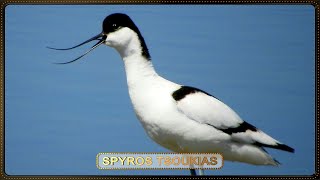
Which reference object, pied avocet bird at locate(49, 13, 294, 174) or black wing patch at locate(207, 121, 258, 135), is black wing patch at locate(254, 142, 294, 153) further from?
black wing patch at locate(207, 121, 258, 135)


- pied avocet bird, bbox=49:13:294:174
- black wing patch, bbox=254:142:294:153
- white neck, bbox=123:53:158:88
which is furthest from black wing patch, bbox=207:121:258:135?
white neck, bbox=123:53:158:88

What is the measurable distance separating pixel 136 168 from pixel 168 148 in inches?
9.1

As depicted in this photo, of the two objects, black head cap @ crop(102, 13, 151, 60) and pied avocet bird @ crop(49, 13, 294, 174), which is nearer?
pied avocet bird @ crop(49, 13, 294, 174)

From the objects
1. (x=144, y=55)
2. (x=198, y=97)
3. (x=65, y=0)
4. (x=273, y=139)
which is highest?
(x=65, y=0)

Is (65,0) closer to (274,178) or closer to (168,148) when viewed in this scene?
(168,148)

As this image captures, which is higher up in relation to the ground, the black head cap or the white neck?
the black head cap

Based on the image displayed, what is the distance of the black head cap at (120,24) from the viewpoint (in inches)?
125

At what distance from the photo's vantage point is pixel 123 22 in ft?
10.4

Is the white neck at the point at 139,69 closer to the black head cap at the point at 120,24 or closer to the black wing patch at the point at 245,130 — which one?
the black head cap at the point at 120,24

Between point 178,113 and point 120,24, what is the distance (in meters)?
0.66

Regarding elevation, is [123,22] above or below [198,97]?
above

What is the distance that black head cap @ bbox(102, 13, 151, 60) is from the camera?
3166 millimetres

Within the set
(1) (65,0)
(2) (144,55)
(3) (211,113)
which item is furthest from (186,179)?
(1) (65,0)

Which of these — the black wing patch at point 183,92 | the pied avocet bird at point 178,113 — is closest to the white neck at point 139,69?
the pied avocet bird at point 178,113
